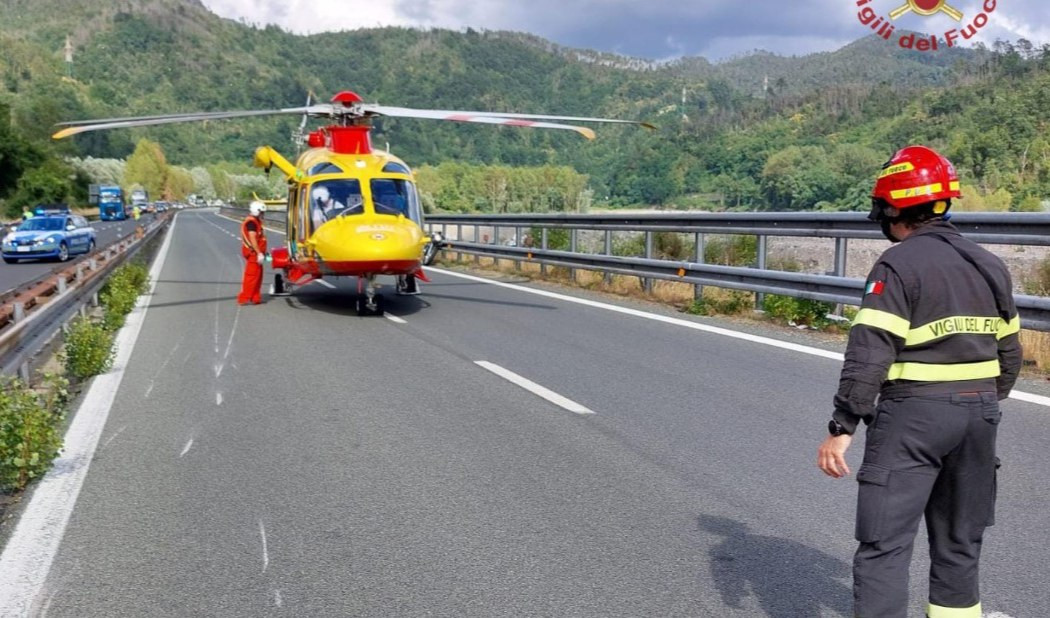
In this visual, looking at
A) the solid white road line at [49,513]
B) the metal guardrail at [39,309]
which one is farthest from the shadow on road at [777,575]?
the metal guardrail at [39,309]

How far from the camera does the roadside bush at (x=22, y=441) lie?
5539mm

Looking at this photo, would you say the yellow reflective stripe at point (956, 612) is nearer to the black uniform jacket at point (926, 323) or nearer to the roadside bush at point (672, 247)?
the black uniform jacket at point (926, 323)

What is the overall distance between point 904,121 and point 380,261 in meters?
58.9

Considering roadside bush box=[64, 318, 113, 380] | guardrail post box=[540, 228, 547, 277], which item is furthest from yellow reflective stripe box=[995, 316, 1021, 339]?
guardrail post box=[540, 228, 547, 277]

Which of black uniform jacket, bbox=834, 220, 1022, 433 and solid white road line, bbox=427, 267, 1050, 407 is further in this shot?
solid white road line, bbox=427, 267, 1050, 407

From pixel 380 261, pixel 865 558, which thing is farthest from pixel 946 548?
pixel 380 261

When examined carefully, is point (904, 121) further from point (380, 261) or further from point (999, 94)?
point (380, 261)

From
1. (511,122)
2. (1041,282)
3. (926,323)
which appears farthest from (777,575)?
(511,122)

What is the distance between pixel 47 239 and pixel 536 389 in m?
26.0

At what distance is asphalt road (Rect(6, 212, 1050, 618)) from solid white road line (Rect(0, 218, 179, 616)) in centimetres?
8

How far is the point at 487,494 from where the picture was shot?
212 inches

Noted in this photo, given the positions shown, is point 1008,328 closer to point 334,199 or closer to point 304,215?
point 334,199

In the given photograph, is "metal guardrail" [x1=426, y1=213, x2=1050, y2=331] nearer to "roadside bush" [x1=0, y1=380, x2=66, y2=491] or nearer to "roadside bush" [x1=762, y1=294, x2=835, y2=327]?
"roadside bush" [x1=762, y1=294, x2=835, y2=327]

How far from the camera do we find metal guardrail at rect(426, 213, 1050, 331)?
27.5ft
